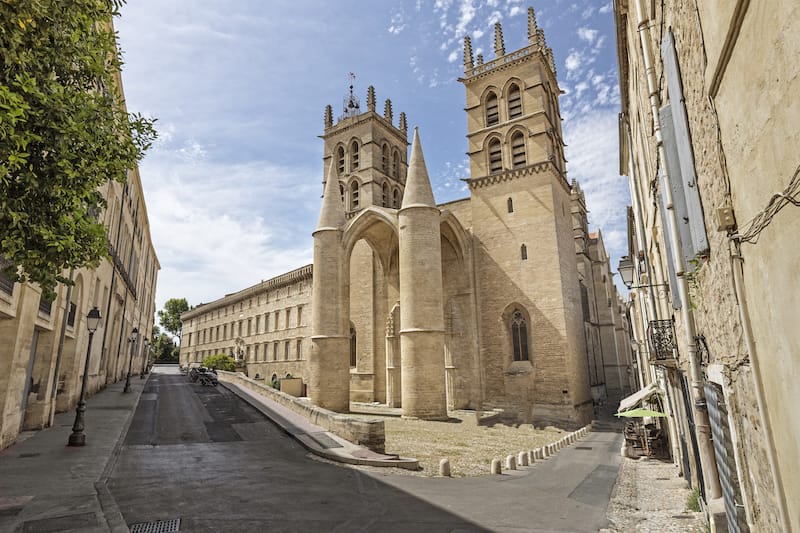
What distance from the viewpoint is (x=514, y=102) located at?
87.7ft

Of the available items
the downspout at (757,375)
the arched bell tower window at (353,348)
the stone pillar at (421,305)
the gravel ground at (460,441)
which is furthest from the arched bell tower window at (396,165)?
the downspout at (757,375)

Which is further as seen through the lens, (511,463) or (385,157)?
(385,157)

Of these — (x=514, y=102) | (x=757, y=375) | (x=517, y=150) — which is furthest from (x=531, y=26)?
(x=757, y=375)

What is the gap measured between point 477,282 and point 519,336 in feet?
12.4

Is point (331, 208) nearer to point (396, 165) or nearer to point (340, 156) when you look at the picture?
point (340, 156)

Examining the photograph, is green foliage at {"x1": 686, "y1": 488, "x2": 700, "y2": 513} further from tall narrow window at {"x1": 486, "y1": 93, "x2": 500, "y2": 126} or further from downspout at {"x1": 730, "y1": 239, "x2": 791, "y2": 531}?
tall narrow window at {"x1": 486, "y1": 93, "x2": 500, "y2": 126}

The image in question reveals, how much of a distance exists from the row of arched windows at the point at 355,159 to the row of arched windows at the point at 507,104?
Result: 10.8 meters

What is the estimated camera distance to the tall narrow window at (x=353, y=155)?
119ft

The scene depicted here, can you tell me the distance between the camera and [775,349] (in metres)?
2.54

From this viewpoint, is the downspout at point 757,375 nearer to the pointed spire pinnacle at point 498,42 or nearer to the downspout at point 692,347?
the downspout at point 692,347

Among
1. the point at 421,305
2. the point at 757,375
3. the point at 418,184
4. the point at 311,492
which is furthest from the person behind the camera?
the point at 418,184

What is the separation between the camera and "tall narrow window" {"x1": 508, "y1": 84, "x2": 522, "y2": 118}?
26.4m

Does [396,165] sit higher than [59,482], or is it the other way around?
[396,165]

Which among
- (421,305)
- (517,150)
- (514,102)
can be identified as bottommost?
(421,305)
